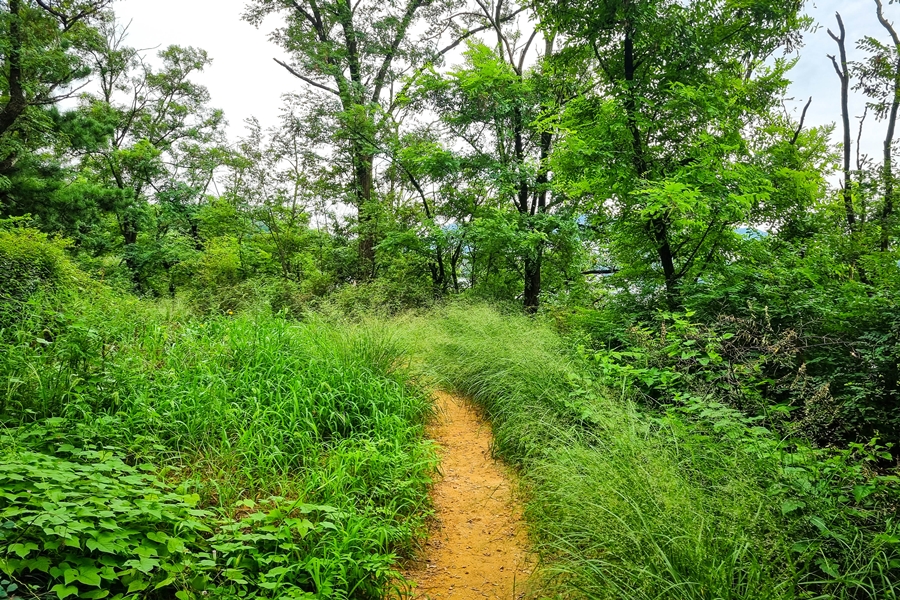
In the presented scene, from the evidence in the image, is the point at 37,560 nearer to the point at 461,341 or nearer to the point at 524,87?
Result: the point at 461,341

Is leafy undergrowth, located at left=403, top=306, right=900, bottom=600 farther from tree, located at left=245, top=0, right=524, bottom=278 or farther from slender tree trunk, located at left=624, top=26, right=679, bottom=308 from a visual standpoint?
tree, located at left=245, top=0, right=524, bottom=278

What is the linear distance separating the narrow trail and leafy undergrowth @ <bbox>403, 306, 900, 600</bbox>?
0.23 metres

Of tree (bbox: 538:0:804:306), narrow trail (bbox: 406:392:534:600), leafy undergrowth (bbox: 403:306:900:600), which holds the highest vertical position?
tree (bbox: 538:0:804:306)

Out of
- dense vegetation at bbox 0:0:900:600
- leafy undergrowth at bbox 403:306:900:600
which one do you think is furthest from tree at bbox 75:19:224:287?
leafy undergrowth at bbox 403:306:900:600

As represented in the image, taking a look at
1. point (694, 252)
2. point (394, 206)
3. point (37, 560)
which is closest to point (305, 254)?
point (394, 206)

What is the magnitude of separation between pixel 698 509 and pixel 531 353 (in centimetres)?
307

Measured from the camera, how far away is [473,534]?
3.10 metres

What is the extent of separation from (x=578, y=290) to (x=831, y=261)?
5067mm

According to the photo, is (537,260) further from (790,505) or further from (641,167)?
(790,505)

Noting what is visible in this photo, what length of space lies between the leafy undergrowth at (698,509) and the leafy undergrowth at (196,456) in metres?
1.10

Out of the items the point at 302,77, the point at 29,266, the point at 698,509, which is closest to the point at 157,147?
the point at 302,77

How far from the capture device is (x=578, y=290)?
9469 mm

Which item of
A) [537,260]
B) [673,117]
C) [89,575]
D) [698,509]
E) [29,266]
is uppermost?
[673,117]

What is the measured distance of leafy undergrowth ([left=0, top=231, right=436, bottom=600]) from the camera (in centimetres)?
184
